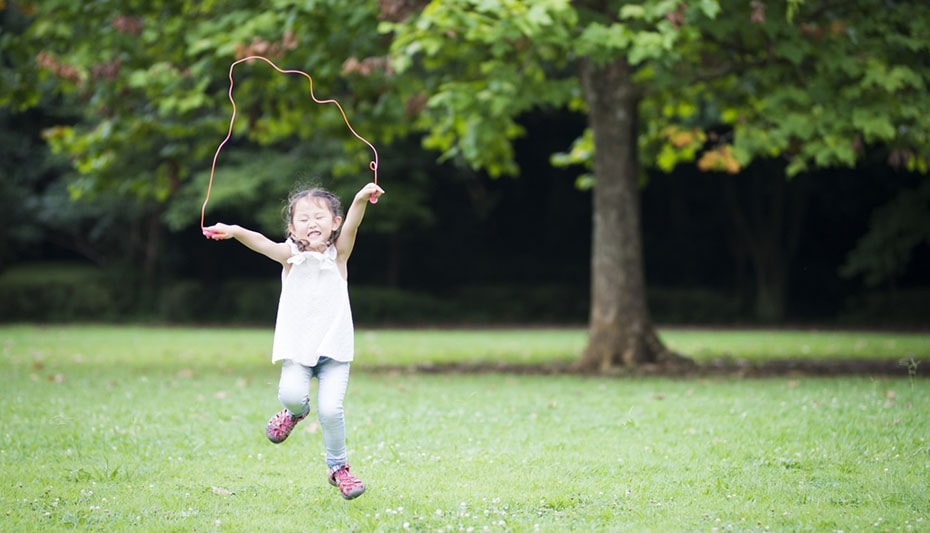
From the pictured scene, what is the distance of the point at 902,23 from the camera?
12.0m

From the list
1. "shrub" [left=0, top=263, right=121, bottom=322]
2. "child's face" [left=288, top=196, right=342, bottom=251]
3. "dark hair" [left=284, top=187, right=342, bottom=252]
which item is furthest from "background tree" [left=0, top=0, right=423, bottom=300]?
"shrub" [left=0, top=263, right=121, bottom=322]

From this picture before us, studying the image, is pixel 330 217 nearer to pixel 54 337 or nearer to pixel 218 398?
pixel 218 398

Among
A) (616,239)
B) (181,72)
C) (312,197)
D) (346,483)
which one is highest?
(181,72)

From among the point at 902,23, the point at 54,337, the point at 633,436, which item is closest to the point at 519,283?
the point at 54,337

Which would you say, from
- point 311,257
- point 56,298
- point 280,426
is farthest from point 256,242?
point 56,298

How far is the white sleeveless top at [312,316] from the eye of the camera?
5816 millimetres

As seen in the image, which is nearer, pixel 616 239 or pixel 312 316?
pixel 312 316

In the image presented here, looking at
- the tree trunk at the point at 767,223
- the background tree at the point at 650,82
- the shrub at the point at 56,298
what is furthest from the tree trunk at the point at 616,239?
the shrub at the point at 56,298

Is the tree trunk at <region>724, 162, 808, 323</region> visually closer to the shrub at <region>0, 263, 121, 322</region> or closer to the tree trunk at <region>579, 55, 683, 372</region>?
the tree trunk at <region>579, 55, 683, 372</region>

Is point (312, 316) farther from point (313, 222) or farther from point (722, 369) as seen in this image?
point (722, 369)

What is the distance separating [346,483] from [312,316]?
3.07 ft

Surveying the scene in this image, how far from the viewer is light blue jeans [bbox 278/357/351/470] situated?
5.82 meters

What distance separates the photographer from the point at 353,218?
5.85 m

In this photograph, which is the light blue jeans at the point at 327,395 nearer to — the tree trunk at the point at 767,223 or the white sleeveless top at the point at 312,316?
the white sleeveless top at the point at 312,316
